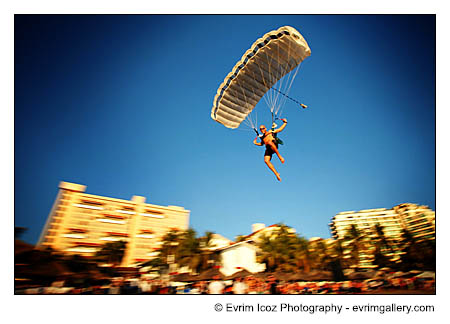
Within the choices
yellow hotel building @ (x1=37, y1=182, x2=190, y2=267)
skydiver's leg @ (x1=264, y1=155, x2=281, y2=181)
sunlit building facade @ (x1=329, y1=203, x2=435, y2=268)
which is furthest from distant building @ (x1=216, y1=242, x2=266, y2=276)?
skydiver's leg @ (x1=264, y1=155, x2=281, y2=181)

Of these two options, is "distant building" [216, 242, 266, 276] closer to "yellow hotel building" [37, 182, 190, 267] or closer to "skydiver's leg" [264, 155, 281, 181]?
"yellow hotel building" [37, 182, 190, 267]

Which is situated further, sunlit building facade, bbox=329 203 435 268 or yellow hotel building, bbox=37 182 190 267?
sunlit building facade, bbox=329 203 435 268

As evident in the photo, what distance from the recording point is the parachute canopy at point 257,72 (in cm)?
995

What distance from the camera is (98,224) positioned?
36.8 m

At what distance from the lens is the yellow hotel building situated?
35656 mm

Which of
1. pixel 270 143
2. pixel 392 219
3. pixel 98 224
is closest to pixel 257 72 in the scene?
pixel 270 143

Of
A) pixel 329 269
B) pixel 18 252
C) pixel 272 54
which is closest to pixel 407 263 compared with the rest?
pixel 329 269

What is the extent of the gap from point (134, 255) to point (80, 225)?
9.45 m

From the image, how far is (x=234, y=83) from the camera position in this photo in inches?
439

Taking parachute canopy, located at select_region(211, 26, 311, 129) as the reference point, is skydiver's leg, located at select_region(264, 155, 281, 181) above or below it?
below

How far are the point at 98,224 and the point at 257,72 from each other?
119ft

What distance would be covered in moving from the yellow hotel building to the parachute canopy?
30529mm

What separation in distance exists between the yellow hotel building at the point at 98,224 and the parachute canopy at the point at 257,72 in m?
30.5

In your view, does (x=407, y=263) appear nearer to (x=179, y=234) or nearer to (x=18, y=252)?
(x=179, y=234)
